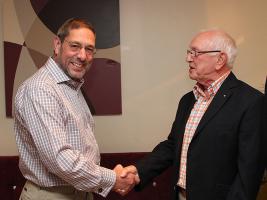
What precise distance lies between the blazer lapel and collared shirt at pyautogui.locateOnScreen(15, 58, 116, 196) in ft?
1.84

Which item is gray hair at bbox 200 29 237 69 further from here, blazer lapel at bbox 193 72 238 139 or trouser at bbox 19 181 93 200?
trouser at bbox 19 181 93 200

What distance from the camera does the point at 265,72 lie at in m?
2.92

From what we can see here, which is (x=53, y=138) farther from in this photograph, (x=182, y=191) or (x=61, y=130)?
(x=182, y=191)

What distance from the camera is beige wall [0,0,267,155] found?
112 inches

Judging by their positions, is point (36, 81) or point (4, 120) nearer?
point (36, 81)

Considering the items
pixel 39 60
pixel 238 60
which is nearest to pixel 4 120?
pixel 39 60

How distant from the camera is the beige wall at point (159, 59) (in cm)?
284

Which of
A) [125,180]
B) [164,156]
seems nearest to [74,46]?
[125,180]

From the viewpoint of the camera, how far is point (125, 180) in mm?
2043

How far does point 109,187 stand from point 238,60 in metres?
1.70

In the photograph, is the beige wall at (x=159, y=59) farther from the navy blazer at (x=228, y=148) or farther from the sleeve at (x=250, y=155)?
the sleeve at (x=250, y=155)

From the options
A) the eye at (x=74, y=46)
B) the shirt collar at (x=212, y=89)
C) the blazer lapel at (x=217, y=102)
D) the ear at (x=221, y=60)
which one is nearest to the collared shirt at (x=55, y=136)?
the eye at (x=74, y=46)

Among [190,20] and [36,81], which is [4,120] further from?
[190,20]

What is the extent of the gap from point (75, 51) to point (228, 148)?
0.97m
